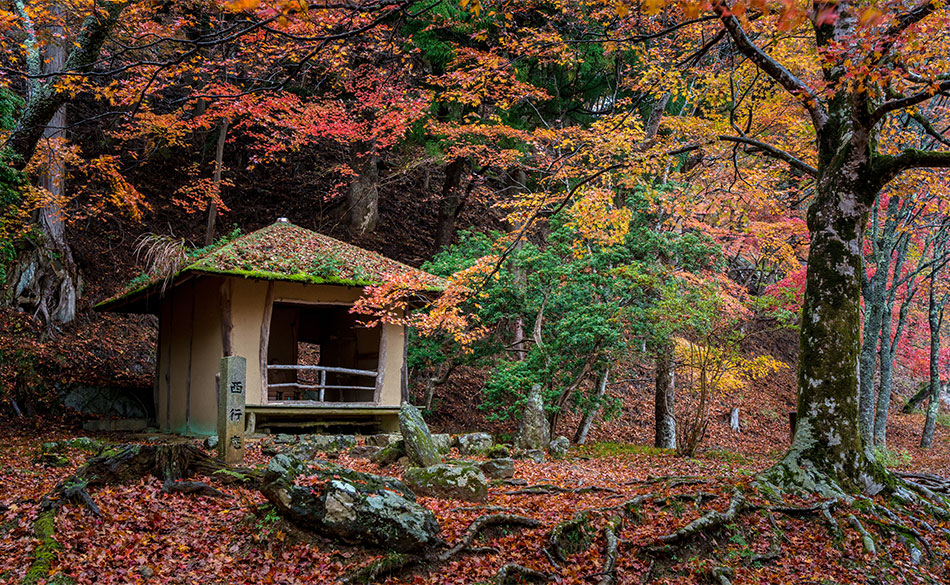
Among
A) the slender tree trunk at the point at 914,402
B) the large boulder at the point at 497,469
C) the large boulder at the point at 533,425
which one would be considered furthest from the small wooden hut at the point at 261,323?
the slender tree trunk at the point at 914,402

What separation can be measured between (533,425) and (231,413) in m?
5.54

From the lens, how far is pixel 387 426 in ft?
41.7

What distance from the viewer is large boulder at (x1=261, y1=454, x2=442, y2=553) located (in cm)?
520

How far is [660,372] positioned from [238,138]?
17.2 metres

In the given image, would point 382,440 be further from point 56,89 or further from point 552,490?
point 56,89

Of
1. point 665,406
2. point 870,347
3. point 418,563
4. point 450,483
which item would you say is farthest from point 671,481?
point 870,347

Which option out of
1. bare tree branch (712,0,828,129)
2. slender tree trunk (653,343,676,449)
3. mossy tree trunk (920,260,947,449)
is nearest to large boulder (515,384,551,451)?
slender tree trunk (653,343,676,449)

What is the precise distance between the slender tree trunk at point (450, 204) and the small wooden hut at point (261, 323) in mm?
5895

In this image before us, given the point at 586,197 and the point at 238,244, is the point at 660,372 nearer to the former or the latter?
the point at 586,197

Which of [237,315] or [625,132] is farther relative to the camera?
[237,315]

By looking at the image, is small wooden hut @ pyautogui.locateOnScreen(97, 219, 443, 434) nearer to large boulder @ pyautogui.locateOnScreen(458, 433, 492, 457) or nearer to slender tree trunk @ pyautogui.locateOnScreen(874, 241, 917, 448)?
large boulder @ pyautogui.locateOnScreen(458, 433, 492, 457)

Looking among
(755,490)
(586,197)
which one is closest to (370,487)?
(755,490)

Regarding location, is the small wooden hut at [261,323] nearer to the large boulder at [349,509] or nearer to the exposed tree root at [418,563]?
the large boulder at [349,509]

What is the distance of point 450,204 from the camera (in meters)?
19.7
